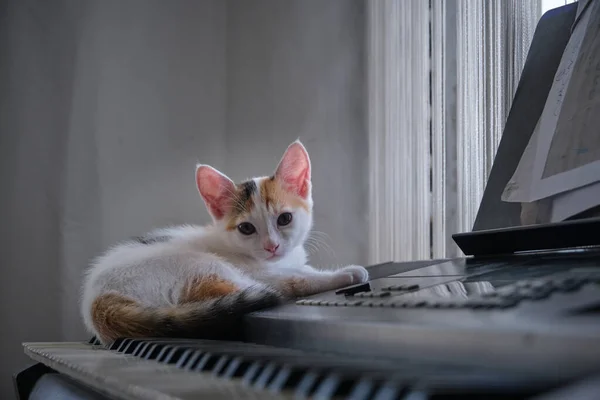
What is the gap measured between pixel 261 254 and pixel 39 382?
0.66 metres

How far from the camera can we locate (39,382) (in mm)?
718

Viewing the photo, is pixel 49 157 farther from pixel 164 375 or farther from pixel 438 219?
pixel 164 375

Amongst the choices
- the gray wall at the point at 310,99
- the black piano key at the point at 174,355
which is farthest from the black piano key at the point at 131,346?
the gray wall at the point at 310,99

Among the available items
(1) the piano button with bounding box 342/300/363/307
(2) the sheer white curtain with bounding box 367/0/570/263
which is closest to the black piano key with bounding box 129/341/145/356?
(1) the piano button with bounding box 342/300/363/307

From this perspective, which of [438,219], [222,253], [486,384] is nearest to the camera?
[486,384]

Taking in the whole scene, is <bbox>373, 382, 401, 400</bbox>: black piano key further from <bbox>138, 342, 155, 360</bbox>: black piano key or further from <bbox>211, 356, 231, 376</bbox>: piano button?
<bbox>138, 342, 155, 360</bbox>: black piano key

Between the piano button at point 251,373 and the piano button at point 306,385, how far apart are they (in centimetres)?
5

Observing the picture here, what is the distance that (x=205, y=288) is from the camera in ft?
3.12

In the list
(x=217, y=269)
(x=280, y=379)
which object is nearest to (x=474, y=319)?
(x=280, y=379)

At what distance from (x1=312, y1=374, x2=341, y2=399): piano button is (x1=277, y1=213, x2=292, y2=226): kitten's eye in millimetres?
1016

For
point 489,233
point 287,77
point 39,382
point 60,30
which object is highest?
point 60,30

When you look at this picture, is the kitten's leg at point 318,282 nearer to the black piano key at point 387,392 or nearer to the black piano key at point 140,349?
the black piano key at point 140,349

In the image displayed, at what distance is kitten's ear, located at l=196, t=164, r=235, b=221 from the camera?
1402 millimetres

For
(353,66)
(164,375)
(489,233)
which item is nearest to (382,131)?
(353,66)
